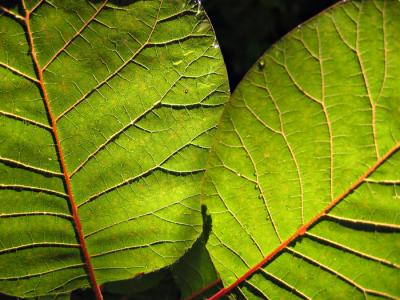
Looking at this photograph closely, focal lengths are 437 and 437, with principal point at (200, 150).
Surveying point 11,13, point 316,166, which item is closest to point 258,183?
point 316,166

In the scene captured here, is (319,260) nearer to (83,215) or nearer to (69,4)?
(83,215)

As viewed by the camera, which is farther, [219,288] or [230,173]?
[219,288]

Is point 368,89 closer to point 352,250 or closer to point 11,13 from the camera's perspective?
point 352,250

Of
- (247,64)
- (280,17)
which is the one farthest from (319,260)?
(280,17)

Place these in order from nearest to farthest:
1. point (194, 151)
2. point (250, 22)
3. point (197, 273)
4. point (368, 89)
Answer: point (368, 89) < point (194, 151) < point (197, 273) < point (250, 22)

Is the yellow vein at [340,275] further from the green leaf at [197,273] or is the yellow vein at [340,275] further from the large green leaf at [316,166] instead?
the green leaf at [197,273]

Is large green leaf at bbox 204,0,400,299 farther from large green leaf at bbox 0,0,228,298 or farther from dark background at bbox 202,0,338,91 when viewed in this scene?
dark background at bbox 202,0,338,91

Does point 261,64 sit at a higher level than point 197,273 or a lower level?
higher
